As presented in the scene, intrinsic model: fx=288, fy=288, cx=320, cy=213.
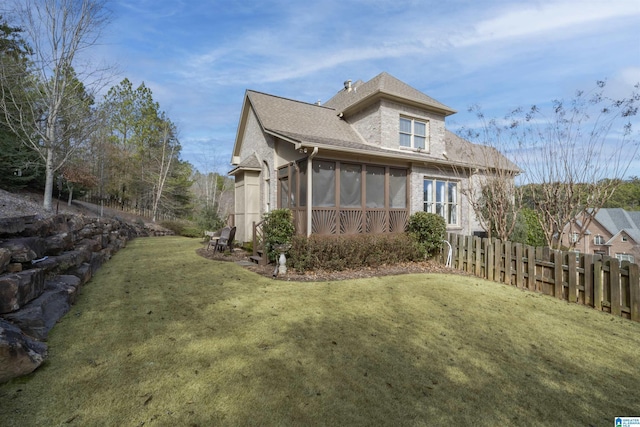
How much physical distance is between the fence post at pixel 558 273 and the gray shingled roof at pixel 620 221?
39.6 m

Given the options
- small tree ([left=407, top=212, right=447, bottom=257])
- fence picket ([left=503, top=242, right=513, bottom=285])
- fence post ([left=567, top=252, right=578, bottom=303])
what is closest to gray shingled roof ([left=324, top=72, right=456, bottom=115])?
small tree ([left=407, top=212, right=447, bottom=257])

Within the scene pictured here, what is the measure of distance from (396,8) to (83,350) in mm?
12206

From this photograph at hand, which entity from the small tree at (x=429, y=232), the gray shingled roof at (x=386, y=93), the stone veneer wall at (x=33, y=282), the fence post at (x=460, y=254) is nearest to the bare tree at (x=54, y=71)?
the stone veneer wall at (x=33, y=282)

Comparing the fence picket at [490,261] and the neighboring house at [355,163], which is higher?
the neighboring house at [355,163]

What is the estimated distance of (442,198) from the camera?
40.3 feet

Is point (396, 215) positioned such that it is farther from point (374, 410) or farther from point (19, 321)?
point (19, 321)

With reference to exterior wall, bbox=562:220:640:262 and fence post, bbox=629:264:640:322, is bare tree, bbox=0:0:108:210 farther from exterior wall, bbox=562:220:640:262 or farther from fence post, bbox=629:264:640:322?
exterior wall, bbox=562:220:640:262

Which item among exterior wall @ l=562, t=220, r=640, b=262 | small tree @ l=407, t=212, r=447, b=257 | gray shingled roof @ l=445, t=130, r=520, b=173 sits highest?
gray shingled roof @ l=445, t=130, r=520, b=173

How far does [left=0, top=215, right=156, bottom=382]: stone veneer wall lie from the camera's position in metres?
2.80

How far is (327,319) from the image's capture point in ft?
15.1

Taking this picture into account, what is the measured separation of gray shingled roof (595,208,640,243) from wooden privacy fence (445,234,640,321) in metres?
39.0

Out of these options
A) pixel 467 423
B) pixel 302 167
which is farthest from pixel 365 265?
A: pixel 467 423

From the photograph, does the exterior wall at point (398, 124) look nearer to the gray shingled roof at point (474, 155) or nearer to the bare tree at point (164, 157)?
the gray shingled roof at point (474, 155)

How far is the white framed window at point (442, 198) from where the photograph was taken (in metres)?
11.8
